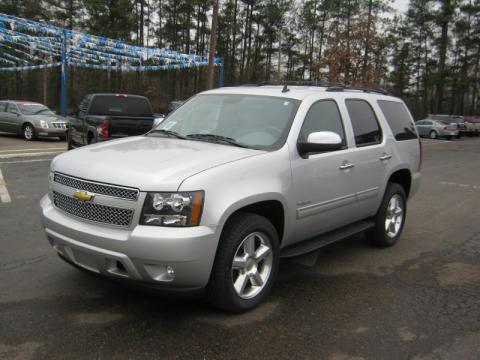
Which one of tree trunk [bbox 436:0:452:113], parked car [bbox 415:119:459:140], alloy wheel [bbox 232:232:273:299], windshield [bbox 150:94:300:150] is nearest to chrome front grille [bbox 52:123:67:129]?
windshield [bbox 150:94:300:150]

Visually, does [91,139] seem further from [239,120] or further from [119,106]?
[239,120]

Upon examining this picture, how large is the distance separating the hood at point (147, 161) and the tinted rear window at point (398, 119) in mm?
2430

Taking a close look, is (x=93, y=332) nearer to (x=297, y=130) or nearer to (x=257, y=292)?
(x=257, y=292)

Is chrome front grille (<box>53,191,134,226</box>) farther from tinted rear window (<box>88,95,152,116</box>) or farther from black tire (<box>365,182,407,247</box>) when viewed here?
tinted rear window (<box>88,95,152,116</box>)

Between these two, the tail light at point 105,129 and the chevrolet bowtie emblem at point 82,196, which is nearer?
the chevrolet bowtie emblem at point 82,196

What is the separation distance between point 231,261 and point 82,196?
117 centimetres

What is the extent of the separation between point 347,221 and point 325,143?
1197 mm

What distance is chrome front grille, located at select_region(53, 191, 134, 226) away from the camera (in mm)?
3215

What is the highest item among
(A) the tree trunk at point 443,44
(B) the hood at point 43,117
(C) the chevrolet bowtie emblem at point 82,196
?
(A) the tree trunk at point 443,44

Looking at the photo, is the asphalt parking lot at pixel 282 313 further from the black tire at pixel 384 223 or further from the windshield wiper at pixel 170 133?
the windshield wiper at pixel 170 133

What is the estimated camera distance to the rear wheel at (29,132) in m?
17.9

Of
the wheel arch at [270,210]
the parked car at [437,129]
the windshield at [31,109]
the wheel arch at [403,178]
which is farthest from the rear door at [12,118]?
the parked car at [437,129]

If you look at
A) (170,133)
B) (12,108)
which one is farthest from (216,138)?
(12,108)

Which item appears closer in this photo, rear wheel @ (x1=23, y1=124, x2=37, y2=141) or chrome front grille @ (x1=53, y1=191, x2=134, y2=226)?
chrome front grille @ (x1=53, y1=191, x2=134, y2=226)
